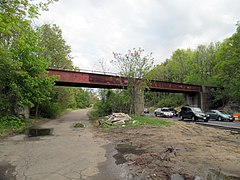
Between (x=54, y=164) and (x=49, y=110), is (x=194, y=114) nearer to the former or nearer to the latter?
(x=54, y=164)

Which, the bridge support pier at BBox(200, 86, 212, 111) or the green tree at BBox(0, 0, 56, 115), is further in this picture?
the bridge support pier at BBox(200, 86, 212, 111)

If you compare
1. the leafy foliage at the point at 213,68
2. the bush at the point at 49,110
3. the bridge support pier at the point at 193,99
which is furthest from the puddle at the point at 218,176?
the bridge support pier at the point at 193,99

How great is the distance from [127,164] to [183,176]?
5.74 ft

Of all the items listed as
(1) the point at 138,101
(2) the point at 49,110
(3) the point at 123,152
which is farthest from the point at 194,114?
(2) the point at 49,110

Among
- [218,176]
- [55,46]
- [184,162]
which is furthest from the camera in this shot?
[55,46]

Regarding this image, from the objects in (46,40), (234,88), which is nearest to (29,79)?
(46,40)

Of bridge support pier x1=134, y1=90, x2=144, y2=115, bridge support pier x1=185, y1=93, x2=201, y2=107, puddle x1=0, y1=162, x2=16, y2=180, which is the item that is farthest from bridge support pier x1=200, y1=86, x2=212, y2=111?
puddle x1=0, y1=162, x2=16, y2=180

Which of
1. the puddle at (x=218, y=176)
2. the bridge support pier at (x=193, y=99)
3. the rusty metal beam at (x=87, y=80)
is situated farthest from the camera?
the bridge support pier at (x=193, y=99)

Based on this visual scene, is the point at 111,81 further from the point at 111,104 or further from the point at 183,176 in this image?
the point at 183,176

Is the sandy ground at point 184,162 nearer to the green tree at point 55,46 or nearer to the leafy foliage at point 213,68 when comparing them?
the leafy foliage at point 213,68

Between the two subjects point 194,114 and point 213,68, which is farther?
point 213,68

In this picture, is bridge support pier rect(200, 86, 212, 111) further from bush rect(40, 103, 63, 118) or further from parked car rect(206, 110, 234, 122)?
bush rect(40, 103, 63, 118)

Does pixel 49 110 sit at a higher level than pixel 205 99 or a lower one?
lower

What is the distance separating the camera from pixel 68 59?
32.4 meters
